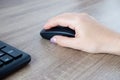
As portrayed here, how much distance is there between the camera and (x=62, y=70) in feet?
1.57

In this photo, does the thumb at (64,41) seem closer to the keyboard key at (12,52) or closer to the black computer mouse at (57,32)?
the black computer mouse at (57,32)

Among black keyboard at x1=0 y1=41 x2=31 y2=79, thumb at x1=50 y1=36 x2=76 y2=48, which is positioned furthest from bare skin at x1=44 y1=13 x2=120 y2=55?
black keyboard at x1=0 y1=41 x2=31 y2=79

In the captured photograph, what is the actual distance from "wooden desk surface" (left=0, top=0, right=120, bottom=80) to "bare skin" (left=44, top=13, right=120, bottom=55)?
0.05ft

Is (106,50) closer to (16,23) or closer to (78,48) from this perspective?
(78,48)

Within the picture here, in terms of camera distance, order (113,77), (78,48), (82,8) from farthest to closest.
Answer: (82,8) < (78,48) < (113,77)

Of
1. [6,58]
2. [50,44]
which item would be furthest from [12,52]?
[50,44]

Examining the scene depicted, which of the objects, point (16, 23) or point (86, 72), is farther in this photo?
point (16, 23)

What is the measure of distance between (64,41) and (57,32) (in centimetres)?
4

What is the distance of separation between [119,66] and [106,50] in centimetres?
6

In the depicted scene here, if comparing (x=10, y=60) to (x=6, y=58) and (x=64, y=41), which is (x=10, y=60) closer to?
(x=6, y=58)

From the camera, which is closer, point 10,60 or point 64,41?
point 10,60

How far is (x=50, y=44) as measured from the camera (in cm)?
60

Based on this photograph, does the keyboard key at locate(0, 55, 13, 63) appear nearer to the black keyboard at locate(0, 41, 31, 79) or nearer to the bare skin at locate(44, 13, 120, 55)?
the black keyboard at locate(0, 41, 31, 79)

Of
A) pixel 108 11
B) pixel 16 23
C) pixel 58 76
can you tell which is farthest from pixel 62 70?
pixel 108 11
